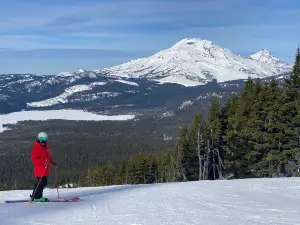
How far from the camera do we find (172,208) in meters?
11.3

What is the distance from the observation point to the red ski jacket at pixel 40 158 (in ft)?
39.5

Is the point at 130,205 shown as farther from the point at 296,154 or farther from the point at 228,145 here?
the point at 228,145

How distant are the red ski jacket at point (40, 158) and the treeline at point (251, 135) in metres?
15.5

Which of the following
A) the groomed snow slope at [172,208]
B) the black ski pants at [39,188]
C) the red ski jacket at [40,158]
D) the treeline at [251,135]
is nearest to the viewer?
the groomed snow slope at [172,208]

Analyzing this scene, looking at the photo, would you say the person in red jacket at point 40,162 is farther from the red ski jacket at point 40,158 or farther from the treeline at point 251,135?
the treeline at point 251,135

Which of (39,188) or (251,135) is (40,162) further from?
(251,135)

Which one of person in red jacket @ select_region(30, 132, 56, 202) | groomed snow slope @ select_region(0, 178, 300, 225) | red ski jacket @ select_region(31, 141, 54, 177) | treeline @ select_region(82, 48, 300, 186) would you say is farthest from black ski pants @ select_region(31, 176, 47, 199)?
treeline @ select_region(82, 48, 300, 186)

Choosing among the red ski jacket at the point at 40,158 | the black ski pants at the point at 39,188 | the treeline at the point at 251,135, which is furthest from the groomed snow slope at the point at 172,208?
the treeline at the point at 251,135

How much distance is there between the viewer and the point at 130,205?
38.3 ft

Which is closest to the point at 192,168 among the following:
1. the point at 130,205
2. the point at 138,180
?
the point at 138,180

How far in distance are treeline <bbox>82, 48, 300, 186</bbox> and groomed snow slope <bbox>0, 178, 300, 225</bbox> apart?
10.2 m

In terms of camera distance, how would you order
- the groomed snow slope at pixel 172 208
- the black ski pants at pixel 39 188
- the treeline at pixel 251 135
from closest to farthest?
the groomed snow slope at pixel 172 208
the black ski pants at pixel 39 188
the treeline at pixel 251 135

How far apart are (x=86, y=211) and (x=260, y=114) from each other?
17.6 metres

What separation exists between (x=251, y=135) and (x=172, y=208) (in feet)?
52.0
